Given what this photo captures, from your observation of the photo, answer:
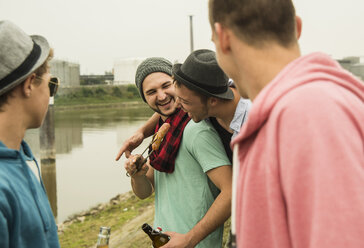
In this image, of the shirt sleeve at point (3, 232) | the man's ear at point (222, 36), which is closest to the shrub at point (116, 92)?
the shirt sleeve at point (3, 232)

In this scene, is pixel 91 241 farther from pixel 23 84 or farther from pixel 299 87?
pixel 299 87

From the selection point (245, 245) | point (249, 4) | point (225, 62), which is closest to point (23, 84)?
point (225, 62)

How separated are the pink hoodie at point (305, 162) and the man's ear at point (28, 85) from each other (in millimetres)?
1180

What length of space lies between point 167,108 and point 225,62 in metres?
1.52

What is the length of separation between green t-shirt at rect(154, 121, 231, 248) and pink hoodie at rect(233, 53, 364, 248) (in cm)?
120

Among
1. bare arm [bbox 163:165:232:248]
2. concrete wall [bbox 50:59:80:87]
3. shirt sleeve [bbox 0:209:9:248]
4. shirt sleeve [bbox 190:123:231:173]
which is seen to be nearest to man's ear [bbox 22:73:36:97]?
shirt sleeve [bbox 0:209:9:248]

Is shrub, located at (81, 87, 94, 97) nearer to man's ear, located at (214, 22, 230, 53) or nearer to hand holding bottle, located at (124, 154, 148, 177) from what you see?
hand holding bottle, located at (124, 154, 148, 177)

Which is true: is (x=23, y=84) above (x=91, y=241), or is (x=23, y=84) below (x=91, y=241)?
above

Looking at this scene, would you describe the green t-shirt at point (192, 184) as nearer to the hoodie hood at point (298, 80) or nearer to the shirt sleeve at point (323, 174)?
the hoodie hood at point (298, 80)

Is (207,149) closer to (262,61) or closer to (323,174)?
(262,61)

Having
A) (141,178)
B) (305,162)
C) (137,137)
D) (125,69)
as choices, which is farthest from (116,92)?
(305,162)

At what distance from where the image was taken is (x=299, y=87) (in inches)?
39.3

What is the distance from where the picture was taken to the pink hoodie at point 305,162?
2.93 ft

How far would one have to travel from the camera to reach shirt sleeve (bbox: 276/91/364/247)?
889mm
